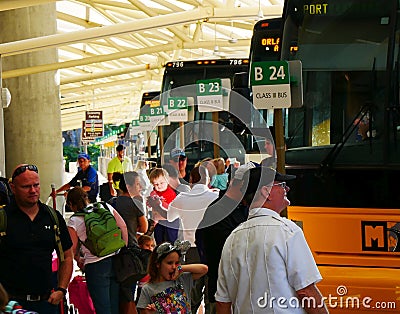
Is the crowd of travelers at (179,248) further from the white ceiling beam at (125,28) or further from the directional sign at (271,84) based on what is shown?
the white ceiling beam at (125,28)

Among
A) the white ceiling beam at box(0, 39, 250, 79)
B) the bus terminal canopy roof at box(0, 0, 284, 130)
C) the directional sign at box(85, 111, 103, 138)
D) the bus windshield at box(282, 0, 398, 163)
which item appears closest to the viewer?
the bus windshield at box(282, 0, 398, 163)

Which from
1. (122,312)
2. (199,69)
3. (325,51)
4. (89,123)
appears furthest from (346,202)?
(89,123)

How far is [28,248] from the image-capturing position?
7574mm

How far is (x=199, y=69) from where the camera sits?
78.9 feet

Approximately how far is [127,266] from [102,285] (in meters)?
0.27

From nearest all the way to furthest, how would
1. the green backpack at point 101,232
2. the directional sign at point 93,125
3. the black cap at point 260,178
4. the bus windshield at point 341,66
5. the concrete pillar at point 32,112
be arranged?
the black cap at point 260,178 < the bus windshield at point 341,66 < the green backpack at point 101,232 < the concrete pillar at point 32,112 < the directional sign at point 93,125

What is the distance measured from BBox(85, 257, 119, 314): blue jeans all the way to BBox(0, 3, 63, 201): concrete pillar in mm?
15157

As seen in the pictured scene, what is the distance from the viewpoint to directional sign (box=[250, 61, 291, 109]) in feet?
29.2

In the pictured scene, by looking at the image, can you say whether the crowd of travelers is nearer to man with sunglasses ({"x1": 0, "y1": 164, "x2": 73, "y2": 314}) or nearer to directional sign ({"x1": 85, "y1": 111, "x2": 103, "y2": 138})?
man with sunglasses ({"x1": 0, "y1": 164, "x2": 73, "y2": 314})

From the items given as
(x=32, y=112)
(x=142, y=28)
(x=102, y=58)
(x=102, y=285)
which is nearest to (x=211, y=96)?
(x=102, y=285)

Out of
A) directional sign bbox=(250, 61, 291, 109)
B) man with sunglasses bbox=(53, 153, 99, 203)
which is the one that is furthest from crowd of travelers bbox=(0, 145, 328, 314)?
man with sunglasses bbox=(53, 153, 99, 203)

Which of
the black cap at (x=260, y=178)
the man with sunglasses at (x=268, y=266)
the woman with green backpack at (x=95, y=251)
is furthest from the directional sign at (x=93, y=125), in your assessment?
the man with sunglasses at (x=268, y=266)

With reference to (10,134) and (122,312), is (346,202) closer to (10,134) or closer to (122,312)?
(122,312)

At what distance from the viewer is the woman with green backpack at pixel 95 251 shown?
Answer: 9.11 metres
